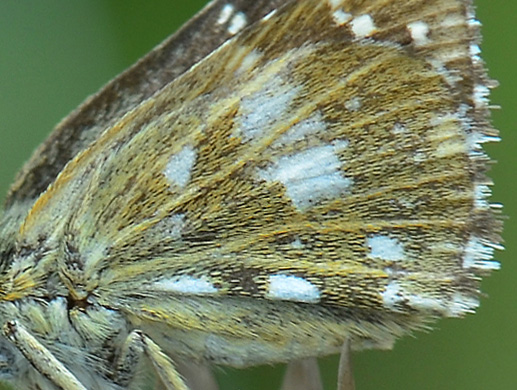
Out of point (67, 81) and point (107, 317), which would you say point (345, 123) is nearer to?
point (107, 317)

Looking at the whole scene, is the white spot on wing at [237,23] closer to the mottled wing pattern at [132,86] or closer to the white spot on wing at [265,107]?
the mottled wing pattern at [132,86]

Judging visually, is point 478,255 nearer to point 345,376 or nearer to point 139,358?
point 345,376

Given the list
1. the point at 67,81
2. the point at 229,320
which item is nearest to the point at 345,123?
the point at 229,320

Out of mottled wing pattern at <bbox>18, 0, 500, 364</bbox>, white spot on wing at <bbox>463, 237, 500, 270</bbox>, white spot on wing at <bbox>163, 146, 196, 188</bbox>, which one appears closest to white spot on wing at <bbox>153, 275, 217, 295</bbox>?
mottled wing pattern at <bbox>18, 0, 500, 364</bbox>

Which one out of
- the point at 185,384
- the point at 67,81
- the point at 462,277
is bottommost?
the point at 185,384

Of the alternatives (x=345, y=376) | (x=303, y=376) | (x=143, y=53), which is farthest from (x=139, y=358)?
(x=143, y=53)

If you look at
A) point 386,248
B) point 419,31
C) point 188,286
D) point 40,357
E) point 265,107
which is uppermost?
point 419,31

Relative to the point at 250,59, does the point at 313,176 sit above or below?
below
